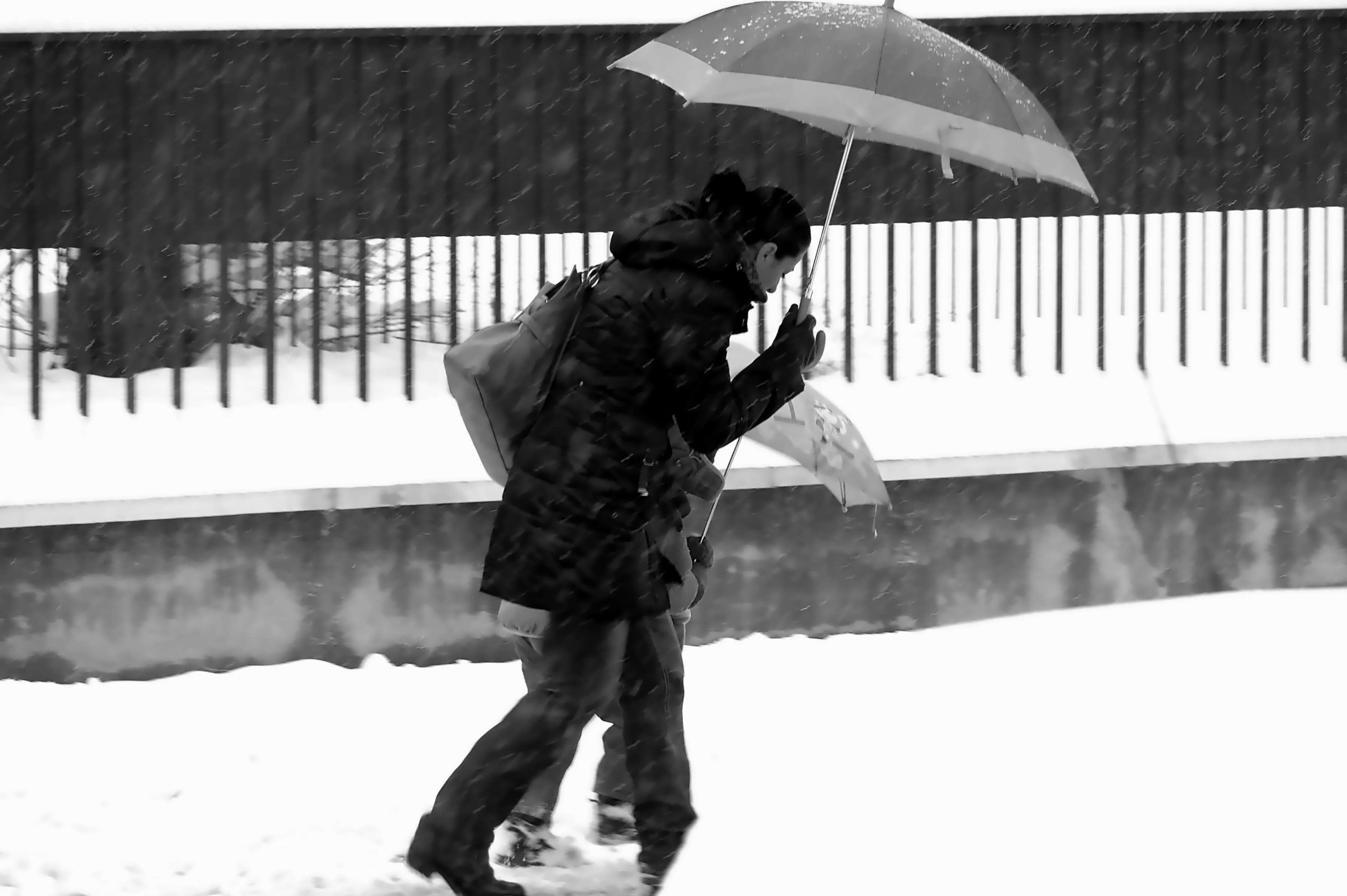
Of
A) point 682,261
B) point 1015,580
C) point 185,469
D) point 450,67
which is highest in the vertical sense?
point 450,67

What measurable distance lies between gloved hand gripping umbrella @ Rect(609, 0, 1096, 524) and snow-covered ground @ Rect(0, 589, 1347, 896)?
167 cm

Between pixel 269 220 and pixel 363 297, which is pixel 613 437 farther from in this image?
pixel 269 220

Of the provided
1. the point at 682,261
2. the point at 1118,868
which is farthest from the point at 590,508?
the point at 1118,868

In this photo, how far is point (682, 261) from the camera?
307 cm

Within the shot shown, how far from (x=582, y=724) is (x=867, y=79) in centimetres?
162

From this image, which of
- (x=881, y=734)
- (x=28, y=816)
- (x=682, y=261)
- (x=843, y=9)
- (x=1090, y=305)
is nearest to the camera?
(x=682, y=261)

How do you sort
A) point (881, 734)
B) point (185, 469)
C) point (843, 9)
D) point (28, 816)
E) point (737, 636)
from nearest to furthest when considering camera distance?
point (843, 9)
point (28, 816)
point (881, 734)
point (185, 469)
point (737, 636)

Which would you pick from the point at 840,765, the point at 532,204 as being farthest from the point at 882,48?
the point at 532,204

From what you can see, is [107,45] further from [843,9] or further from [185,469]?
[843,9]

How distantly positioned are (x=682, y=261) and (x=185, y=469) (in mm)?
3225

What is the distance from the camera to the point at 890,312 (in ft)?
20.6

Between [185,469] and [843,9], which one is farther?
[185,469]

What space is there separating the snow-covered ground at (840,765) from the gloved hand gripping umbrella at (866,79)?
167 cm

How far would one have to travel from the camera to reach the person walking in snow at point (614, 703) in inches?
131
